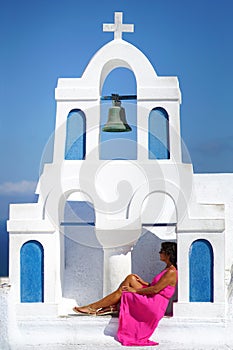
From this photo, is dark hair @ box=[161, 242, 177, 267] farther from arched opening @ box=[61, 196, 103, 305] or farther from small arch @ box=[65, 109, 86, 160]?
small arch @ box=[65, 109, 86, 160]

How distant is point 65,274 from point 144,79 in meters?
2.75

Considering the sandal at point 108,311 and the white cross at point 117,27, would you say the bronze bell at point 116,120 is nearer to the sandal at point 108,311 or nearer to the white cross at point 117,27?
the white cross at point 117,27

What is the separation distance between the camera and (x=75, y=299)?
9680mm

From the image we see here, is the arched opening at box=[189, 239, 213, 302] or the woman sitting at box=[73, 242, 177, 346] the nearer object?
the woman sitting at box=[73, 242, 177, 346]

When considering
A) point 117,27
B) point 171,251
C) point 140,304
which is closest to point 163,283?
point 140,304

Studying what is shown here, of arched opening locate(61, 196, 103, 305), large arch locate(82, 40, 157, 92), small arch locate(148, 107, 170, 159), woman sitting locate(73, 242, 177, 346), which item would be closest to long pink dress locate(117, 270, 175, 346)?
woman sitting locate(73, 242, 177, 346)

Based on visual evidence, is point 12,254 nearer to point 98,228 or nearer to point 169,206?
point 98,228

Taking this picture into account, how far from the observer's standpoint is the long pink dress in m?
8.33

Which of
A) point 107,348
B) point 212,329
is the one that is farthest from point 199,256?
point 107,348

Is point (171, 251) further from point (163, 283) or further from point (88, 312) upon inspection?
point (88, 312)

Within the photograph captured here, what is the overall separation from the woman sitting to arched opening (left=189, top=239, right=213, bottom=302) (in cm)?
21

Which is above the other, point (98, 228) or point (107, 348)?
point (98, 228)

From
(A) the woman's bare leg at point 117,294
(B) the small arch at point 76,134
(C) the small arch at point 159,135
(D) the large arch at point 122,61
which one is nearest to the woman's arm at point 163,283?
(A) the woman's bare leg at point 117,294

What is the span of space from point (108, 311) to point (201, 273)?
3.85ft
